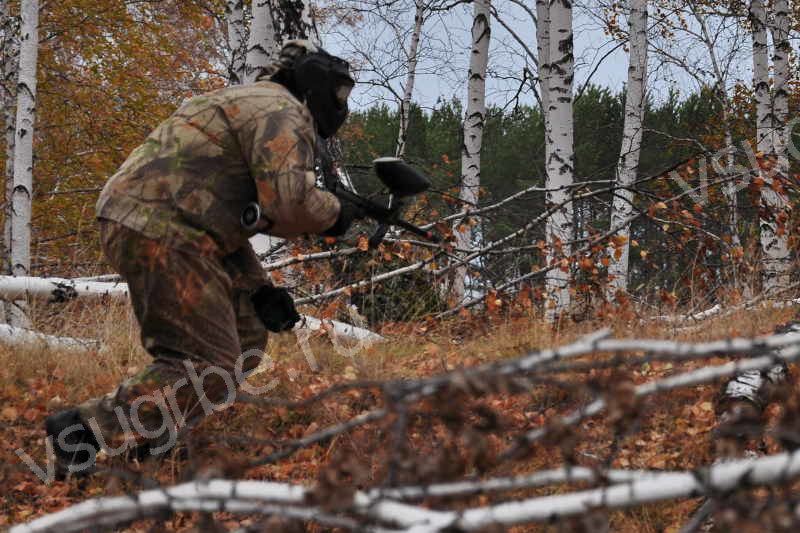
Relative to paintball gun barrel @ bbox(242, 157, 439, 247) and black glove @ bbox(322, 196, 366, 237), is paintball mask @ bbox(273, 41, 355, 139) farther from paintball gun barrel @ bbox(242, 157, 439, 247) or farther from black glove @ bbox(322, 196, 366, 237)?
black glove @ bbox(322, 196, 366, 237)

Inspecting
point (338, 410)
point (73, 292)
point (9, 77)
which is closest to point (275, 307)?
point (338, 410)

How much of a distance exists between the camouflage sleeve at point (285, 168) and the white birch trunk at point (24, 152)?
5845 millimetres

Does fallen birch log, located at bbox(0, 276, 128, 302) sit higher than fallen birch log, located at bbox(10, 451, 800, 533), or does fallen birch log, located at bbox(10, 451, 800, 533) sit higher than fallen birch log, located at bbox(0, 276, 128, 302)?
fallen birch log, located at bbox(0, 276, 128, 302)

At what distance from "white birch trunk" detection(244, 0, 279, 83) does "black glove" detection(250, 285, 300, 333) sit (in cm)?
308

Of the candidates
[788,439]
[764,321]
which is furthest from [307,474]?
[764,321]

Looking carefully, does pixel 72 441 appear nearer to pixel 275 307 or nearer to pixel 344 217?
pixel 275 307

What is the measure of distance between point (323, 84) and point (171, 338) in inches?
53.2

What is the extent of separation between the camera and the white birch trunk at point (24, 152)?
8.12m

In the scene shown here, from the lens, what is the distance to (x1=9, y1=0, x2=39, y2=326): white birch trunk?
8.12m

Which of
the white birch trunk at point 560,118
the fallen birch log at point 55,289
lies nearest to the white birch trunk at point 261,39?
the fallen birch log at point 55,289

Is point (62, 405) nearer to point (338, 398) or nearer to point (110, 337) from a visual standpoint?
point (110, 337)

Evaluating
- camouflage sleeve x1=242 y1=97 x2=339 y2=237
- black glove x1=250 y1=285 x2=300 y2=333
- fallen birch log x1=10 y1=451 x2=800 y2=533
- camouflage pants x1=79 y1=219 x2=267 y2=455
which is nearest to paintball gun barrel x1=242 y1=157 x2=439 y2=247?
camouflage sleeve x1=242 y1=97 x2=339 y2=237

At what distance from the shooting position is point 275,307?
3701mm

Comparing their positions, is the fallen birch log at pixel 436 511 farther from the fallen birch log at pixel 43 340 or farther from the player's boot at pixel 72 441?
the fallen birch log at pixel 43 340
